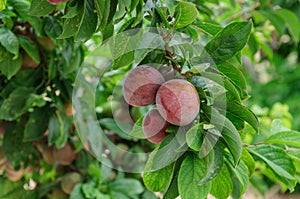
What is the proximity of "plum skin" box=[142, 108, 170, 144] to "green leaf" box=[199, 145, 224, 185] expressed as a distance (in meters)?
0.06

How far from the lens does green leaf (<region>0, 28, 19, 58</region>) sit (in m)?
0.73

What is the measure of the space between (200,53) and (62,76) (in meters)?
0.44

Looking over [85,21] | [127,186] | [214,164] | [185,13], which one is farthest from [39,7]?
[127,186]

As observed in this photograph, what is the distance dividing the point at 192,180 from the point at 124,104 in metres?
0.35

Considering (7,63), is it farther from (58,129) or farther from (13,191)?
(13,191)

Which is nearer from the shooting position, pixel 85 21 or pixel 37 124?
pixel 85 21

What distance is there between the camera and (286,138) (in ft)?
2.16

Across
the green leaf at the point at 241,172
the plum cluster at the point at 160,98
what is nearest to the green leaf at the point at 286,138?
the green leaf at the point at 241,172

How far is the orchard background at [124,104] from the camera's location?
490 mm

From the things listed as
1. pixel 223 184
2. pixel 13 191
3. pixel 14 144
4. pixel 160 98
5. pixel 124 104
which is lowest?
pixel 13 191

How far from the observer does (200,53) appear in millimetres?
532

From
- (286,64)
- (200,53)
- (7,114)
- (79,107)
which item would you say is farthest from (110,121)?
(286,64)

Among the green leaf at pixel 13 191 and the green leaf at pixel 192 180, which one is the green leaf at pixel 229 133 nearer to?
the green leaf at pixel 192 180

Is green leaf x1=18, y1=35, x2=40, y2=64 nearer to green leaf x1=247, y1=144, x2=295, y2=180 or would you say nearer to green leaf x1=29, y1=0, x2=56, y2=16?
green leaf x1=29, y1=0, x2=56, y2=16
